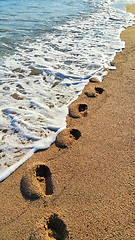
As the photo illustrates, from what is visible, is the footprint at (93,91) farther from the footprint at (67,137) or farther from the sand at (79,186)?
the footprint at (67,137)

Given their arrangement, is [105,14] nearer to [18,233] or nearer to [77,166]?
[77,166]

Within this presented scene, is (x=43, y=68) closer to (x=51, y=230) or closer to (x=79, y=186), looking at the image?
(x=79, y=186)

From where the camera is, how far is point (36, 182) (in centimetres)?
163

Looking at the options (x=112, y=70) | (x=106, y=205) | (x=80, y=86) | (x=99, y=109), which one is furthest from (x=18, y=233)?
(x=112, y=70)

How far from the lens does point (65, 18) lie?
7.21 meters

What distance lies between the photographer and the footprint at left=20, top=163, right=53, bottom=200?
1.54m

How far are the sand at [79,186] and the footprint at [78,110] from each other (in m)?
0.03

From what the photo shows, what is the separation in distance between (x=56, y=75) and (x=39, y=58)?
1046 millimetres

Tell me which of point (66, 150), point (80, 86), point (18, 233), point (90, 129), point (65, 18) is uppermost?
point (65, 18)

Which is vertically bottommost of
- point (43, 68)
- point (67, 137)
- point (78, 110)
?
point (67, 137)

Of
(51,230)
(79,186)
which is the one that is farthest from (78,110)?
(51,230)

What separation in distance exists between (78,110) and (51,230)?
164 centimetres

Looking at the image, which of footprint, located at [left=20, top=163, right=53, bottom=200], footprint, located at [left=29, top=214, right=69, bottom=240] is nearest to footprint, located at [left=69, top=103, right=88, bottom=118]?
footprint, located at [left=20, top=163, right=53, bottom=200]

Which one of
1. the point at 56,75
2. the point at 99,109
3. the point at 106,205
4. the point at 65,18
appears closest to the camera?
the point at 106,205
